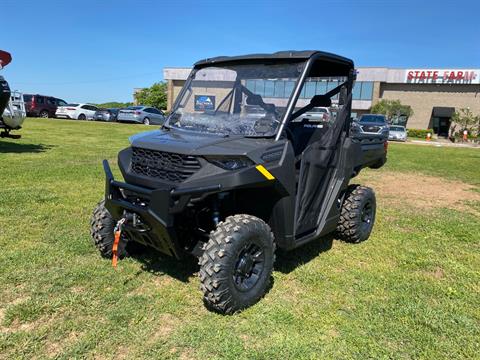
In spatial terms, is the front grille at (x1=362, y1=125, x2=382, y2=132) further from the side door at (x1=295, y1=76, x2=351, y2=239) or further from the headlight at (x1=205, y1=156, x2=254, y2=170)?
the headlight at (x1=205, y1=156, x2=254, y2=170)

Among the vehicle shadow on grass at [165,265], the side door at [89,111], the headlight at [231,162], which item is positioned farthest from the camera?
the side door at [89,111]

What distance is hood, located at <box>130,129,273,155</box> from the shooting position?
3306 mm

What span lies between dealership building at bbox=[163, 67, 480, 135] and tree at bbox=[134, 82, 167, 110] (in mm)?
26567

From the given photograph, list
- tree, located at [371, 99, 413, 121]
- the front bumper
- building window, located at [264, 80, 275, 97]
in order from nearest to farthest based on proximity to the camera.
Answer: the front bumper
building window, located at [264, 80, 275, 97]
tree, located at [371, 99, 413, 121]

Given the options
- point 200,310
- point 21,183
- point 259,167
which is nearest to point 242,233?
point 259,167

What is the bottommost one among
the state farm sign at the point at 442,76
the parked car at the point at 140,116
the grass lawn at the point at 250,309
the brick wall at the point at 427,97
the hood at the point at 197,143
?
the grass lawn at the point at 250,309

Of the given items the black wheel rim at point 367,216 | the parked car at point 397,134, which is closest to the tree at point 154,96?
the parked car at point 397,134

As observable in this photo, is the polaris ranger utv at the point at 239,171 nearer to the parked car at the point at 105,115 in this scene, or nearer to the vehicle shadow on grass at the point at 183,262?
the vehicle shadow on grass at the point at 183,262

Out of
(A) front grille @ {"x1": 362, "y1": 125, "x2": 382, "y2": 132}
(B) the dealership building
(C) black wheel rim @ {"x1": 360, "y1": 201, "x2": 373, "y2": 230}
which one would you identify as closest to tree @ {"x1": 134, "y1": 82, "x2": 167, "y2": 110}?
(B) the dealership building

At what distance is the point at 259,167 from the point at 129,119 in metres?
29.3

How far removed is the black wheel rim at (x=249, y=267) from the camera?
11.1 ft

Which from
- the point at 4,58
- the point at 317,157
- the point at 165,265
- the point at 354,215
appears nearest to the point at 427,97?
the point at 4,58

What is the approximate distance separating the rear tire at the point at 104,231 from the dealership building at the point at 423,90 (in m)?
46.8

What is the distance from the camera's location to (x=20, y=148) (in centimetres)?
1216
